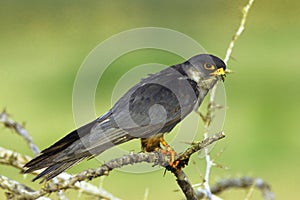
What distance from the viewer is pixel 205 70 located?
5930mm

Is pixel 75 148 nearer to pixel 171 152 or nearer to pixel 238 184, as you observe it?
pixel 171 152

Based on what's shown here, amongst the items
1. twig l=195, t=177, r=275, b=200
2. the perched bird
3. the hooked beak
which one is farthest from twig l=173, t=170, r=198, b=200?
twig l=195, t=177, r=275, b=200

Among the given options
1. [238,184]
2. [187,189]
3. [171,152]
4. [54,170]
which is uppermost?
[54,170]

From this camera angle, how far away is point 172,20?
65.3 ft

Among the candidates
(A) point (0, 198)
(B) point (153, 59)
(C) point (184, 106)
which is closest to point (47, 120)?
(B) point (153, 59)

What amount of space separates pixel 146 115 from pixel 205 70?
1.97ft

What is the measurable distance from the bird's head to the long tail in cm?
86

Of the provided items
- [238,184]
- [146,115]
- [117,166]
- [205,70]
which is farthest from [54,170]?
[238,184]

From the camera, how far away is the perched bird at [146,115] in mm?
4969

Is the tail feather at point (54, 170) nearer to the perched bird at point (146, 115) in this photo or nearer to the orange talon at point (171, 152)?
the perched bird at point (146, 115)

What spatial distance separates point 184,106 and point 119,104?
42cm

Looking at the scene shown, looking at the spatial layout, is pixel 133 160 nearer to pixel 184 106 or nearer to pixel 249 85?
pixel 184 106

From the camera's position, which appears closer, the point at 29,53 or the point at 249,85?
the point at 249,85

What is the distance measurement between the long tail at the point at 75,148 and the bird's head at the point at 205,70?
0.86m
